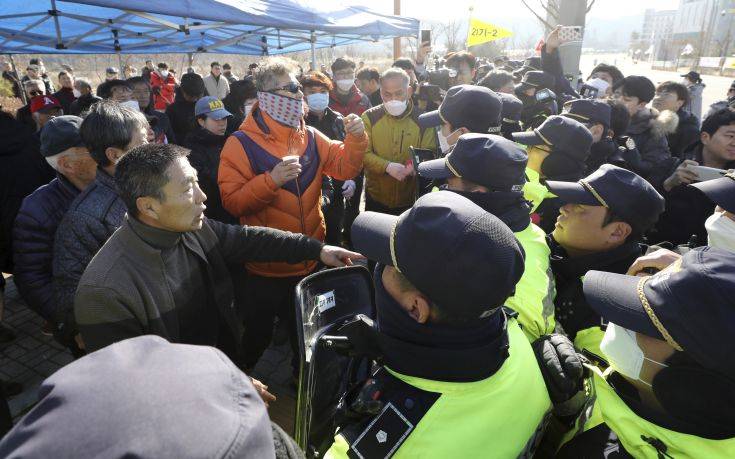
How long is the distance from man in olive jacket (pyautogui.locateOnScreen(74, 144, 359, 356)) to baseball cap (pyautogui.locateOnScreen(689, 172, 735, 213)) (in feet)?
8.09

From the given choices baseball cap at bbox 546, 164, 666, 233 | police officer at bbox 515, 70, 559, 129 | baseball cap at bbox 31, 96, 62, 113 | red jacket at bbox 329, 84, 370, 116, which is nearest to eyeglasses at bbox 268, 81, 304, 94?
baseball cap at bbox 546, 164, 666, 233

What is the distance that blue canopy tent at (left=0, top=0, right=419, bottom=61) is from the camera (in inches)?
189

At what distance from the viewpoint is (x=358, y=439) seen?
1.11 m

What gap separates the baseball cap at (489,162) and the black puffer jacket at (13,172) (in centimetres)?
347

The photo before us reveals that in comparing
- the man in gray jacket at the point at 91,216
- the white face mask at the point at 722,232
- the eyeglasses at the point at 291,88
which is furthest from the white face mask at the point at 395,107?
the white face mask at the point at 722,232

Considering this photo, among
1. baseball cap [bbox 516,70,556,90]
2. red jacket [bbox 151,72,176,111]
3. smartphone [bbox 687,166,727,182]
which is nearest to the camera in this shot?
smartphone [bbox 687,166,727,182]

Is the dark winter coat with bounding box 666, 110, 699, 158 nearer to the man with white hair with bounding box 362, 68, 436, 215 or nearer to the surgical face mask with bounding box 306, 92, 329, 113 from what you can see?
the man with white hair with bounding box 362, 68, 436, 215

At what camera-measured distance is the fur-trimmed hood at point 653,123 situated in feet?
13.8

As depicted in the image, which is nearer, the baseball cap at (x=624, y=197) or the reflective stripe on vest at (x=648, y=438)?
the reflective stripe on vest at (x=648, y=438)

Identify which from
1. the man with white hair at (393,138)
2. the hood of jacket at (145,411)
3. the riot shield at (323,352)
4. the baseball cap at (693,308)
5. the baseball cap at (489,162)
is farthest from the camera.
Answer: the man with white hair at (393,138)

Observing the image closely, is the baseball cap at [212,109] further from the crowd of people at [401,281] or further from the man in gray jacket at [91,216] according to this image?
the man in gray jacket at [91,216]

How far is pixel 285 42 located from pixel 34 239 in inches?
420

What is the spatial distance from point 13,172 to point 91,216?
1996 mm

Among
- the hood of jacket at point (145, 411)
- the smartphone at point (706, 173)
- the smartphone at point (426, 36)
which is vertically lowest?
the smartphone at point (706, 173)
